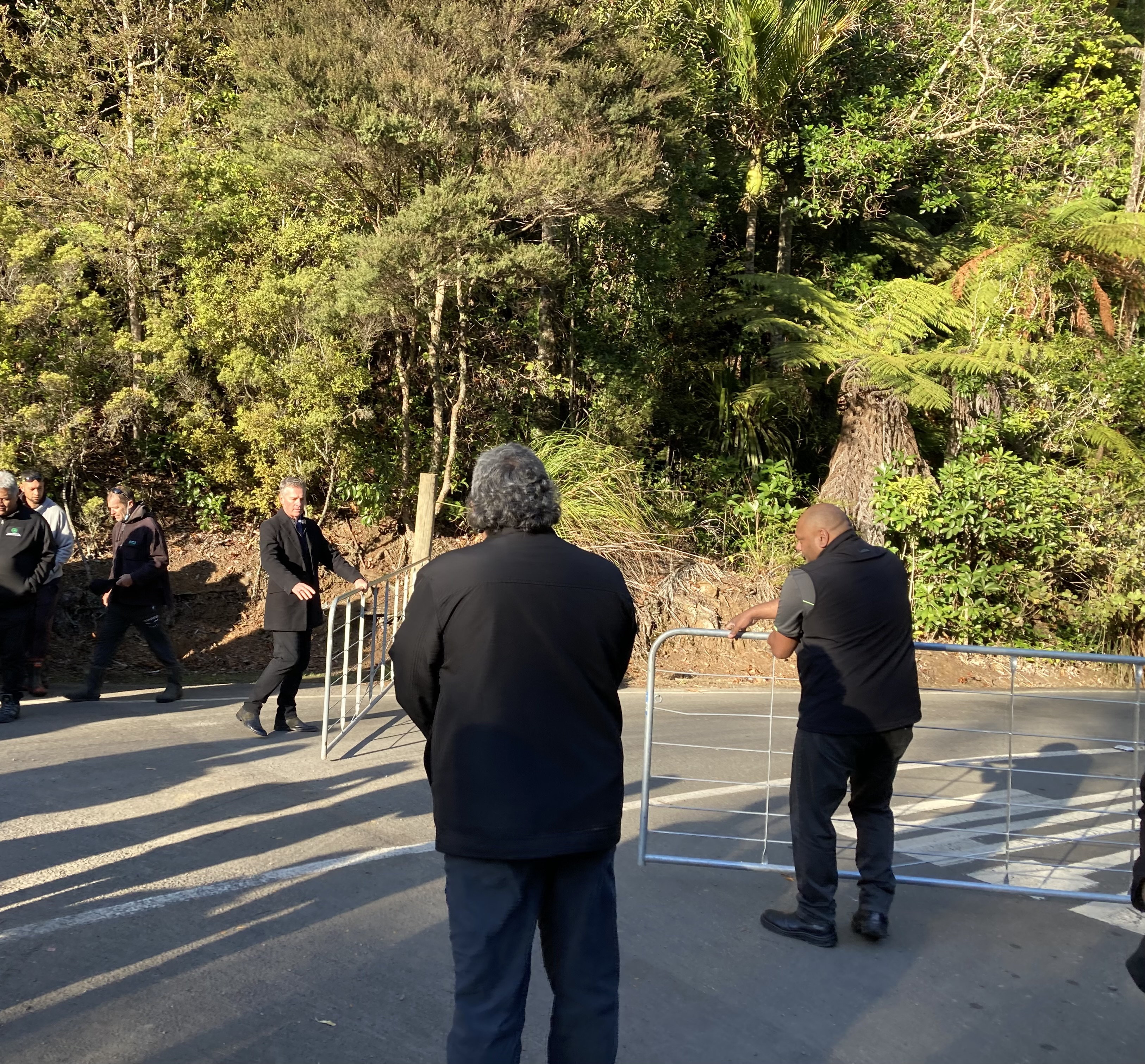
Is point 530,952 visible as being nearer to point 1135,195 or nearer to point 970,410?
point 970,410

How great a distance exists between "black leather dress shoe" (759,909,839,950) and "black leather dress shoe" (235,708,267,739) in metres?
4.53

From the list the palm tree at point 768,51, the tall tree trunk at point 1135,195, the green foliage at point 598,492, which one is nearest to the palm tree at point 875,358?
the palm tree at point 768,51

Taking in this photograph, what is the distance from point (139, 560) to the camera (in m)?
9.46

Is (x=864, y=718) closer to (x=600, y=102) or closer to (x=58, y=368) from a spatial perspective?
(x=600, y=102)

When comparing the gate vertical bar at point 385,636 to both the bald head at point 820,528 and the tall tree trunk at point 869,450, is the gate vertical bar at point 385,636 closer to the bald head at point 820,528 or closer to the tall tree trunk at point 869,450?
the bald head at point 820,528

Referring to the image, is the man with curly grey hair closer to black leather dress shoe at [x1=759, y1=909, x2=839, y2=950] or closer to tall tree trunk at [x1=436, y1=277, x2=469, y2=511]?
black leather dress shoe at [x1=759, y1=909, x2=839, y2=950]

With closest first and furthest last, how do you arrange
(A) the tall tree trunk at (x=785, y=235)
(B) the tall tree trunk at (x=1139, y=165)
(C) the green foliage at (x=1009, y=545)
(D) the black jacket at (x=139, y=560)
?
1. (D) the black jacket at (x=139, y=560)
2. (C) the green foliage at (x=1009, y=545)
3. (A) the tall tree trunk at (x=785, y=235)
4. (B) the tall tree trunk at (x=1139, y=165)

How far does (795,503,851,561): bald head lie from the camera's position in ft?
16.3

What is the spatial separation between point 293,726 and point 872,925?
5107 mm

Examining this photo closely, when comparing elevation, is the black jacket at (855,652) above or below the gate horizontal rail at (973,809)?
above

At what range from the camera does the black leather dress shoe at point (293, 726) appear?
830cm

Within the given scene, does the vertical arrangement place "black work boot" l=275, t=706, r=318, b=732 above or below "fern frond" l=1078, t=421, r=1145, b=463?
below

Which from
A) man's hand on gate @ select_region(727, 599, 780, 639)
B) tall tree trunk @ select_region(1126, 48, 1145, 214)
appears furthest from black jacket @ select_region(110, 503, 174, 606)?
tall tree trunk @ select_region(1126, 48, 1145, 214)

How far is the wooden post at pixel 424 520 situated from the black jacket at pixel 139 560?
2.60 meters
